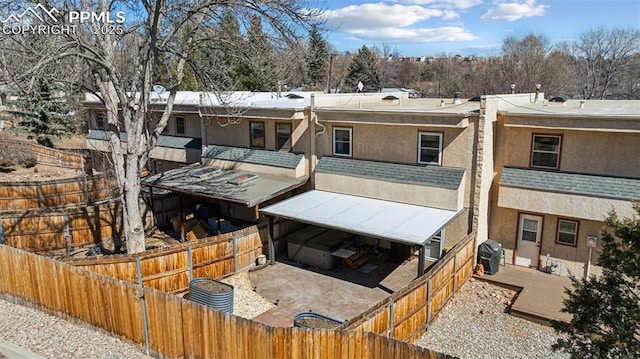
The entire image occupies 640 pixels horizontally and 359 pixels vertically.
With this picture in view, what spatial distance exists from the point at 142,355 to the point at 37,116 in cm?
3639

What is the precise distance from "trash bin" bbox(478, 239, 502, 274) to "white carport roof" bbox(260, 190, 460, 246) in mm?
1826

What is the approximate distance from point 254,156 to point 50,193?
12.1m

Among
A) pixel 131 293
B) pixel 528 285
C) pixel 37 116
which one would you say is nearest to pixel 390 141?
pixel 528 285

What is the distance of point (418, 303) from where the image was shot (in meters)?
12.3

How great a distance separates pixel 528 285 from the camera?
614 inches

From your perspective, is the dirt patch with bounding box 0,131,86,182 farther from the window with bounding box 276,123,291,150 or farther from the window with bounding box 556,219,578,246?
the window with bounding box 556,219,578,246

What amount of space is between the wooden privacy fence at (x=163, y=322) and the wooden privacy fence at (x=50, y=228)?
6353 mm

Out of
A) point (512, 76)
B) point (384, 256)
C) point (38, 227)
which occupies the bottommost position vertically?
point (384, 256)

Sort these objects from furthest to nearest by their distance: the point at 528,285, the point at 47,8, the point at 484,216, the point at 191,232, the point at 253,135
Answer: the point at 253,135, the point at 191,232, the point at 484,216, the point at 528,285, the point at 47,8

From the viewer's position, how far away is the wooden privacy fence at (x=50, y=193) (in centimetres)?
2394

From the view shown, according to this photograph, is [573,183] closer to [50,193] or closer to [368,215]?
[368,215]

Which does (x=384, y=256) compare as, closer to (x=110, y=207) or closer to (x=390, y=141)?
(x=390, y=141)
